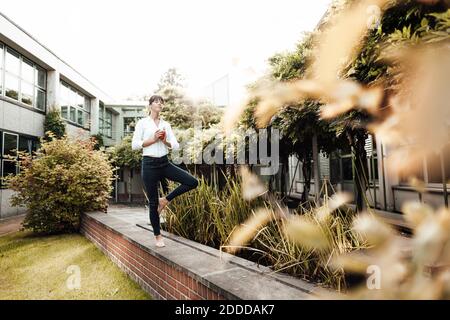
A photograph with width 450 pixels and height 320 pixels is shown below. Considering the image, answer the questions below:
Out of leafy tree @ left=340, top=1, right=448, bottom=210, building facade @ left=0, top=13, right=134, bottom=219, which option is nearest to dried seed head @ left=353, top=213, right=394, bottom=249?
leafy tree @ left=340, top=1, right=448, bottom=210

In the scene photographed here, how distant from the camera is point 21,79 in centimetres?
1132

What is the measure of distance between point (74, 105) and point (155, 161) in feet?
48.0

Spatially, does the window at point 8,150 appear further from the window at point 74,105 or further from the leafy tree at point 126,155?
the leafy tree at point 126,155

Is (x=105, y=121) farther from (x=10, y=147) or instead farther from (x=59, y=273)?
(x=59, y=273)

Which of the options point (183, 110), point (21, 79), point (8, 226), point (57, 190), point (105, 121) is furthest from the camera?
point (105, 121)

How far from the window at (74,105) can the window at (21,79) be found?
5.72ft

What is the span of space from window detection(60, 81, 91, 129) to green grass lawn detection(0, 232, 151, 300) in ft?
32.7

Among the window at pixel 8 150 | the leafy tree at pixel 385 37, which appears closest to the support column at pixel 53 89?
the window at pixel 8 150

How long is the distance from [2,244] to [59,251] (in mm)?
1572

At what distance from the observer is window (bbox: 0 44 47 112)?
10.4 meters

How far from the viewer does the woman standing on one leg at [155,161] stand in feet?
11.5

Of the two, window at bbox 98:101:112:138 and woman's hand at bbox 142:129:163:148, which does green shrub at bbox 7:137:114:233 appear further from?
window at bbox 98:101:112:138

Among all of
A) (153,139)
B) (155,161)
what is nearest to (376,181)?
(155,161)

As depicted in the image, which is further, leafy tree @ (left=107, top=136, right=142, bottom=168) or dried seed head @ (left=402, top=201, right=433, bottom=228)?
leafy tree @ (left=107, top=136, right=142, bottom=168)
